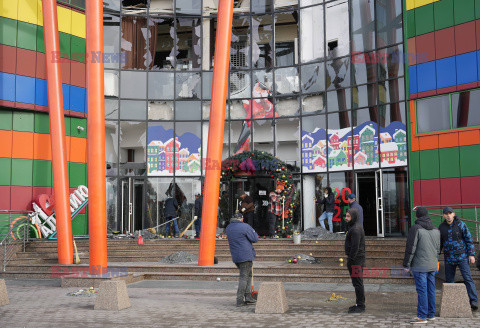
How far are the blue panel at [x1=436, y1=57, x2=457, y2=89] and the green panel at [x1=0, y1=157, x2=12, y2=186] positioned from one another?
53.0 feet

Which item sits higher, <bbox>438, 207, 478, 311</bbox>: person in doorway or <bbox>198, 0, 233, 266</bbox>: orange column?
<bbox>198, 0, 233, 266</bbox>: orange column

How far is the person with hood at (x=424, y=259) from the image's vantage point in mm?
8844

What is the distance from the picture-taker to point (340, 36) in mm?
24641

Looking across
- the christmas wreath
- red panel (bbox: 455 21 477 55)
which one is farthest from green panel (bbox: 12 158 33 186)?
red panel (bbox: 455 21 477 55)

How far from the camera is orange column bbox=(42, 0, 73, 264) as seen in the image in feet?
55.5

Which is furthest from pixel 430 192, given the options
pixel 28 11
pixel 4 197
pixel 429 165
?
pixel 28 11

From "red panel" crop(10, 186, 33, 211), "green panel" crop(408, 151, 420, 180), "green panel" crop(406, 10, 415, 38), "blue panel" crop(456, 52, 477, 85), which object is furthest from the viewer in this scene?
"red panel" crop(10, 186, 33, 211)

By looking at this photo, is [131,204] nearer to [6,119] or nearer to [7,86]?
[6,119]

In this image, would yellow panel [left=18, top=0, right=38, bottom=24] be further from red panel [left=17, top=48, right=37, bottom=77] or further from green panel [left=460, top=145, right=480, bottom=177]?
green panel [left=460, top=145, right=480, bottom=177]

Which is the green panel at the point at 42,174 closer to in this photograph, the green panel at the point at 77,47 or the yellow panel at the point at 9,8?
the green panel at the point at 77,47

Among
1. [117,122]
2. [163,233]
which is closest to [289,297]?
[163,233]

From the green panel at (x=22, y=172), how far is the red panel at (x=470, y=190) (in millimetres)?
15968

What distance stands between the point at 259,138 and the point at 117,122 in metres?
6.65

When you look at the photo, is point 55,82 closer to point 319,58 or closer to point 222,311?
point 222,311
